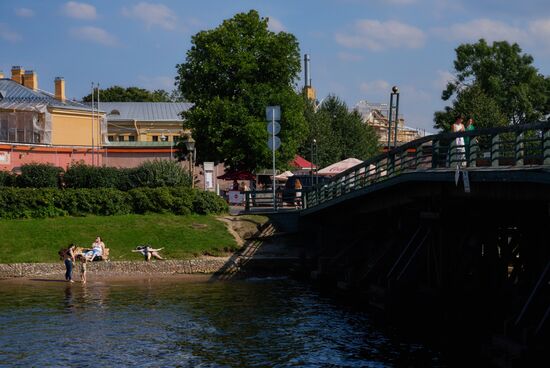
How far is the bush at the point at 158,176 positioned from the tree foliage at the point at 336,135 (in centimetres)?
3438

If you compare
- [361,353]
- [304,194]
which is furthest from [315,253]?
[361,353]

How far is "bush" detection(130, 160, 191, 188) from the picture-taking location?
52656 mm

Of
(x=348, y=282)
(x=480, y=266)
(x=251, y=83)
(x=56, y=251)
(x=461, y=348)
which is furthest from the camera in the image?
(x=251, y=83)

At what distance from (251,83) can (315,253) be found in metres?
20.4

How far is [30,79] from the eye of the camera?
8962 cm

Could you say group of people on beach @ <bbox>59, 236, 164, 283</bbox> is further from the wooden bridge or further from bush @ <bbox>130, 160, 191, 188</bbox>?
the wooden bridge

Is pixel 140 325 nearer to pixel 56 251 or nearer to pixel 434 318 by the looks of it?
pixel 434 318

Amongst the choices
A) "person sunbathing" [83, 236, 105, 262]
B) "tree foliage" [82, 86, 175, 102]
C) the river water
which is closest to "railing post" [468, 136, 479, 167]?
the river water

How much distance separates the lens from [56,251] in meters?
42.9

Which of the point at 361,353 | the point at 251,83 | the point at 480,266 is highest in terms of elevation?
the point at 251,83

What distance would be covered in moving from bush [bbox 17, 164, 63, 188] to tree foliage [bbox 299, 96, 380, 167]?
3834cm

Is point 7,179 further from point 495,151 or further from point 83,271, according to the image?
point 495,151

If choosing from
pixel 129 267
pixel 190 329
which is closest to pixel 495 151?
pixel 190 329

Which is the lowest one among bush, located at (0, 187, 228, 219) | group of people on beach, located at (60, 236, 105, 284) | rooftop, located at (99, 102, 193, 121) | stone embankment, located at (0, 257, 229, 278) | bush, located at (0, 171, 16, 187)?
stone embankment, located at (0, 257, 229, 278)
